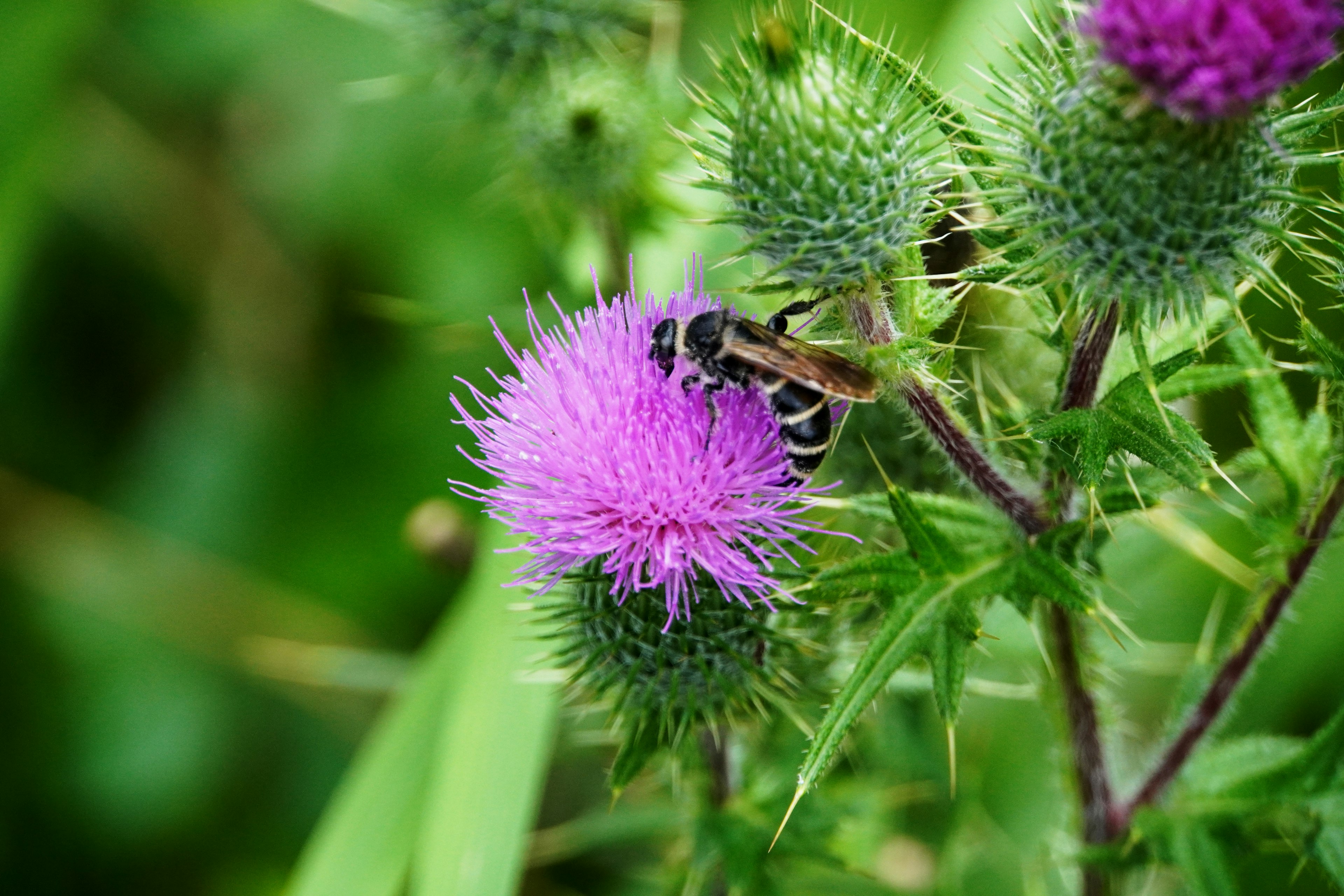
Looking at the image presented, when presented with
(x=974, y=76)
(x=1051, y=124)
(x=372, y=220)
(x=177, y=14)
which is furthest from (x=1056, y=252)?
(x=177, y=14)

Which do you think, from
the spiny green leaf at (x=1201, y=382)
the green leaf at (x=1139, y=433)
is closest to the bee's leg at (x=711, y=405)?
the green leaf at (x=1139, y=433)

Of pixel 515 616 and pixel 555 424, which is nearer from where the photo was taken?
pixel 555 424

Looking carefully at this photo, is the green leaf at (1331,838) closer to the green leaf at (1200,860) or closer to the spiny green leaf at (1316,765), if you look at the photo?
the spiny green leaf at (1316,765)

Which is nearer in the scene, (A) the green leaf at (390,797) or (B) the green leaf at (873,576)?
(B) the green leaf at (873,576)

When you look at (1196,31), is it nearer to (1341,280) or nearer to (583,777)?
(1341,280)

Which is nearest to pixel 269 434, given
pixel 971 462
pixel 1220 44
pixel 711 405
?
pixel 711 405

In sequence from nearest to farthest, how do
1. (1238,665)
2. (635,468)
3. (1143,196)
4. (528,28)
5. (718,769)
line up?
1. (1143,196)
2. (635,468)
3. (1238,665)
4. (718,769)
5. (528,28)

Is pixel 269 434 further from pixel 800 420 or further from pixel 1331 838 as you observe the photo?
pixel 1331 838
